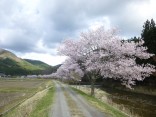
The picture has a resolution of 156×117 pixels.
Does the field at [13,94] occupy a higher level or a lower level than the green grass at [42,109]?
higher

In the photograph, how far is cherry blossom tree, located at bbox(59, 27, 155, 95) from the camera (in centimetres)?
5306

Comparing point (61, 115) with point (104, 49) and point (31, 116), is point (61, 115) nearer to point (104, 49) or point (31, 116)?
point (31, 116)

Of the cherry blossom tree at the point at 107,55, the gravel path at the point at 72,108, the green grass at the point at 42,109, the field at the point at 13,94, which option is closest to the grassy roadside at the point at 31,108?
the green grass at the point at 42,109

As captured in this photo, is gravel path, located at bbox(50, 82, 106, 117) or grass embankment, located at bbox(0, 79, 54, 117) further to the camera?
grass embankment, located at bbox(0, 79, 54, 117)

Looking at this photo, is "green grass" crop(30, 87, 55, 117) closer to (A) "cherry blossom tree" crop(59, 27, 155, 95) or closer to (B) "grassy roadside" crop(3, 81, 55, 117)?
(B) "grassy roadside" crop(3, 81, 55, 117)

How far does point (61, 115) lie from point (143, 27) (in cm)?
7522

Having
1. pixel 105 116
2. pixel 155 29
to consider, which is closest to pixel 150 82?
pixel 155 29

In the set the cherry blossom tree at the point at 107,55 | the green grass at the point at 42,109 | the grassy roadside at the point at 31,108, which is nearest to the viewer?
the green grass at the point at 42,109

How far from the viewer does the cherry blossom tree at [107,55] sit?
2089 inches

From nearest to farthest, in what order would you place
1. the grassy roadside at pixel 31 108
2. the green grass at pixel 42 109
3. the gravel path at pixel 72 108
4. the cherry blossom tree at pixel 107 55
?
1. the gravel path at pixel 72 108
2. the green grass at pixel 42 109
3. the grassy roadside at pixel 31 108
4. the cherry blossom tree at pixel 107 55

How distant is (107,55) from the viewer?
54.6 metres

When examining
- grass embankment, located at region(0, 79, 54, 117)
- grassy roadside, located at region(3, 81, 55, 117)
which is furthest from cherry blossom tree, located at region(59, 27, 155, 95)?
grassy roadside, located at region(3, 81, 55, 117)

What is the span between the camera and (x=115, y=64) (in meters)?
54.4

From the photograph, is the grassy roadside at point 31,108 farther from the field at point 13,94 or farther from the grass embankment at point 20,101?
the field at point 13,94
